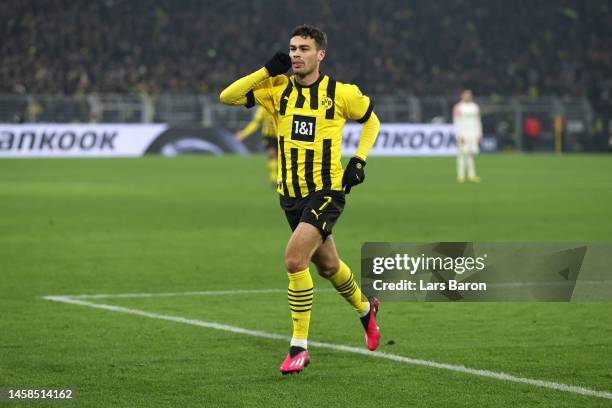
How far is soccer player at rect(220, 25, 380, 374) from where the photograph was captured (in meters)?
7.47

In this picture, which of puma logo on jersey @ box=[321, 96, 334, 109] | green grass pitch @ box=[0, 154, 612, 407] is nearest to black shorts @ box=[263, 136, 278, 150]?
green grass pitch @ box=[0, 154, 612, 407]

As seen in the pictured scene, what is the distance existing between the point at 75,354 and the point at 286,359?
59.7 inches

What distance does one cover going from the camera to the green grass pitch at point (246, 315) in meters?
6.67

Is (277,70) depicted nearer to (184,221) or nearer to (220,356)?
(220,356)

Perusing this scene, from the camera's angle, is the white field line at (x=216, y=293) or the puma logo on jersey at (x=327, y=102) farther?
the white field line at (x=216, y=293)

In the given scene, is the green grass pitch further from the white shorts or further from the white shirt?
the white shirt

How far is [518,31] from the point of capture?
52594mm

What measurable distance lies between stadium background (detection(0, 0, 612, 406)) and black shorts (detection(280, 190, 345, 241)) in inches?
35.0

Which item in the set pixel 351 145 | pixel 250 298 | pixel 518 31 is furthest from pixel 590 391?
pixel 518 31

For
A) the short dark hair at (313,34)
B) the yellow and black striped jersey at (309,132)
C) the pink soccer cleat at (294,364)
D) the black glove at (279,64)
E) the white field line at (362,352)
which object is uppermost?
the short dark hair at (313,34)

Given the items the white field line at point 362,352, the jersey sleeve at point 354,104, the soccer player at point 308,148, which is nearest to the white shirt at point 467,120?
the white field line at point 362,352

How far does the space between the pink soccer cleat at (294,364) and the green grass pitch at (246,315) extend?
0.18ft

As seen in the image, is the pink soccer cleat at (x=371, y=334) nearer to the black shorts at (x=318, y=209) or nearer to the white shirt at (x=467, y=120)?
the black shorts at (x=318, y=209)

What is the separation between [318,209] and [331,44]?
42.7 metres
